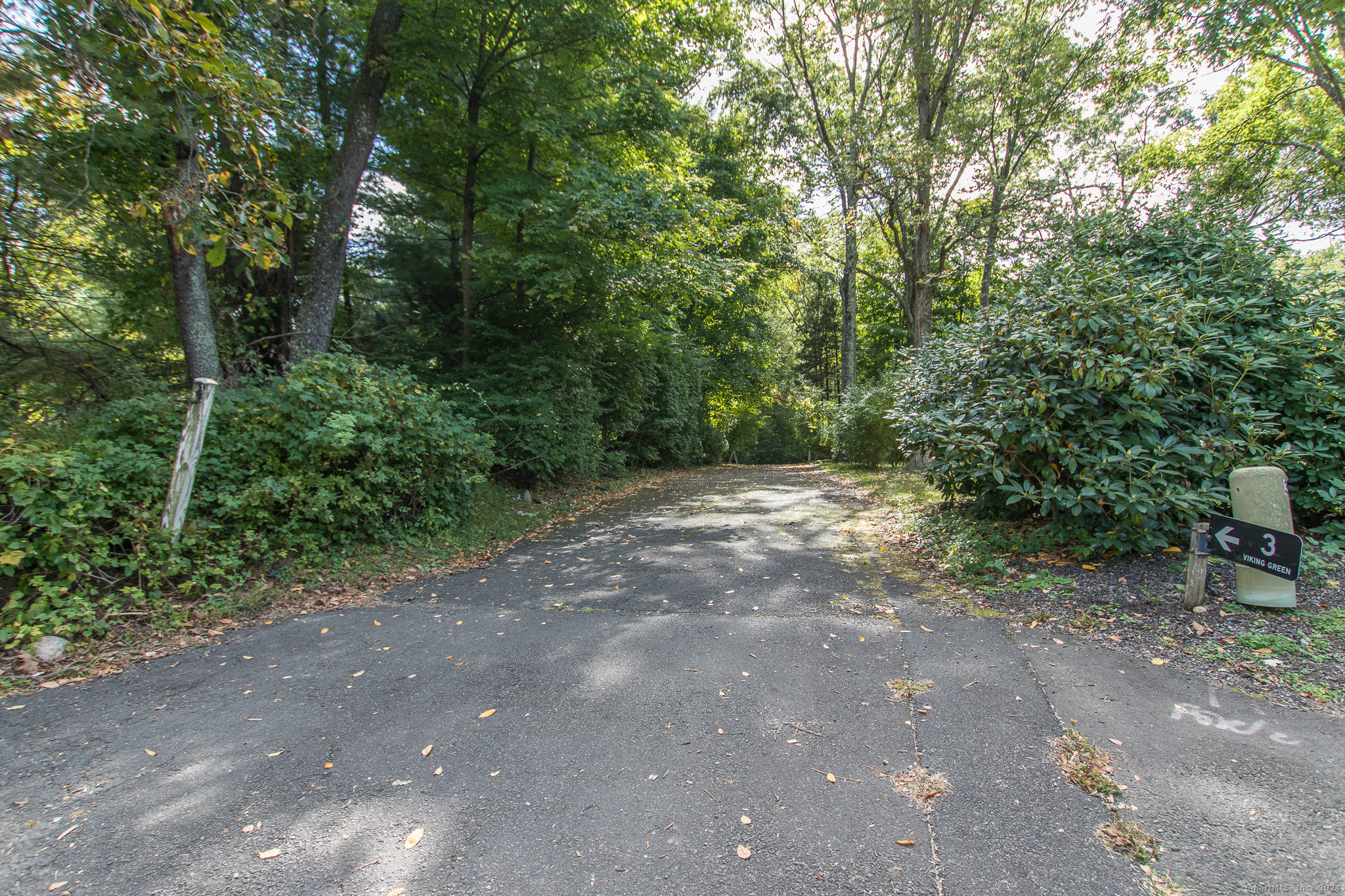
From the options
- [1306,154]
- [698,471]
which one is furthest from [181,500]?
[1306,154]

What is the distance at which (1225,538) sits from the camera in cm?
367

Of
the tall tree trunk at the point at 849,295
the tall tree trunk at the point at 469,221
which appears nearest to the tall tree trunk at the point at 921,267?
the tall tree trunk at the point at 849,295

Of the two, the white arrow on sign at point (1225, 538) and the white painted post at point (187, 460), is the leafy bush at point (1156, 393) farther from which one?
the white painted post at point (187, 460)

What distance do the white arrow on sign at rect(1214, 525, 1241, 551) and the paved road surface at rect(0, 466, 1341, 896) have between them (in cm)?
111

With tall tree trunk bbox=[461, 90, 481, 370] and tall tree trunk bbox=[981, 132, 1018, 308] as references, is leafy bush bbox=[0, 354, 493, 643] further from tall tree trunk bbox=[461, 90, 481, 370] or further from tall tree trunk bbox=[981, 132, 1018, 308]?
tall tree trunk bbox=[981, 132, 1018, 308]

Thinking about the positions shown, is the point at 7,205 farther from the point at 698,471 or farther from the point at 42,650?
the point at 698,471

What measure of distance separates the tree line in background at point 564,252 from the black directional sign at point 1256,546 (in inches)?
18.5

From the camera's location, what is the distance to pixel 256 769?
2.69 metres

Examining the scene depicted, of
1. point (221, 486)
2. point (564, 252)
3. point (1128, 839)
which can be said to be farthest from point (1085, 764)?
point (564, 252)

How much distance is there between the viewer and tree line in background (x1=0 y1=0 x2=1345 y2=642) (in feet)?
14.5

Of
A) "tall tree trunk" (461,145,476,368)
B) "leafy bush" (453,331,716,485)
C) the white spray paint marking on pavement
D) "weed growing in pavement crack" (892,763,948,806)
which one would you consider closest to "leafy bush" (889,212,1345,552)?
the white spray paint marking on pavement

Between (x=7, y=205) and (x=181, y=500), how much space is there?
3822 mm

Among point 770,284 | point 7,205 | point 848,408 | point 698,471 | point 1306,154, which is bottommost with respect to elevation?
point 698,471

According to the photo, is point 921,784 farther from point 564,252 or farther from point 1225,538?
point 564,252
